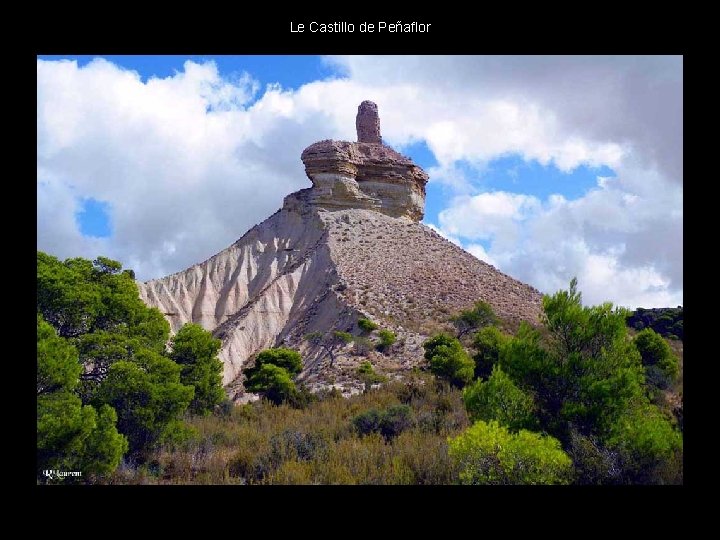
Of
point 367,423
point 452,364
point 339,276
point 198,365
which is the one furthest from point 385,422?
point 339,276

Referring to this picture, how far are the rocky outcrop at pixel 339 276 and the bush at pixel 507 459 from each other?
20.4m

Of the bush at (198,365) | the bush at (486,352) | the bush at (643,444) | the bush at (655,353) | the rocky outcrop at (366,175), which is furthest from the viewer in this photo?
the rocky outcrop at (366,175)

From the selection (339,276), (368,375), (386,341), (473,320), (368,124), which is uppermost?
(368,124)

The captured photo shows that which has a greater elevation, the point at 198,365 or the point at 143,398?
the point at 198,365

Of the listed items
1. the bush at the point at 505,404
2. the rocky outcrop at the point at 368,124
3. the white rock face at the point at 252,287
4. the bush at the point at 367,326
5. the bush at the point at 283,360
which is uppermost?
the rocky outcrop at the point at 368,124

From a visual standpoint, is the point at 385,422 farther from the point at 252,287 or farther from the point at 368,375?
the point at 252,287

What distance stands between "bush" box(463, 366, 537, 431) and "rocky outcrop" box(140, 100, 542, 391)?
61.7 feet

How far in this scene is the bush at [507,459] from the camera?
7.39 meters

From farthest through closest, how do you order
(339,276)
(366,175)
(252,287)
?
(366,175) < (252,287) < (339,276)

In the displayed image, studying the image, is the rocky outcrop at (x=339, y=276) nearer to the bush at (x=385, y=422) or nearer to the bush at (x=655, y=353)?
the bush at (x=655, y=353)

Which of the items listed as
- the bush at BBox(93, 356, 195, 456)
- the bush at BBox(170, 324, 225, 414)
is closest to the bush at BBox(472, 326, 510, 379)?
the bush at BBox(170, 324, 225, 414)

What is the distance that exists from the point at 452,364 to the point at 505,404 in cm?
1358

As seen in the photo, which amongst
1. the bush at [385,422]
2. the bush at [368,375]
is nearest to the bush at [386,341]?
the bush at [368,375]

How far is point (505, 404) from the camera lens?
360 inches
